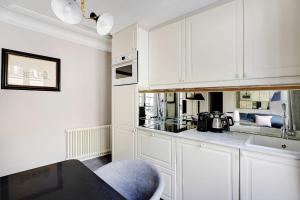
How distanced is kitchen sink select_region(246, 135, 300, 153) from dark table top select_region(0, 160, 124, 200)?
1.23m

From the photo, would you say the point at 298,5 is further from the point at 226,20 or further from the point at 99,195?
the point at 99,195

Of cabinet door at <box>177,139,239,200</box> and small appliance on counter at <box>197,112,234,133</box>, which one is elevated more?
small appliance on counter at <box>197,112,234,133</box>

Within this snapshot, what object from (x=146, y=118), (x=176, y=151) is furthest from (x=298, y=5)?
(x=146, y=118)

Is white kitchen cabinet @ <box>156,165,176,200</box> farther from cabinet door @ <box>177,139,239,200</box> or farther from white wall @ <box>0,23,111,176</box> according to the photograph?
white wall @ <box>0,23,111,176</box>

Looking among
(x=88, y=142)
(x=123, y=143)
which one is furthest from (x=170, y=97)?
(x=88, y=142)

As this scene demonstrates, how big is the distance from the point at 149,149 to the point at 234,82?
1.25 meters

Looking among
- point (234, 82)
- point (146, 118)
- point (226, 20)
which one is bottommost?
point (146, 118)

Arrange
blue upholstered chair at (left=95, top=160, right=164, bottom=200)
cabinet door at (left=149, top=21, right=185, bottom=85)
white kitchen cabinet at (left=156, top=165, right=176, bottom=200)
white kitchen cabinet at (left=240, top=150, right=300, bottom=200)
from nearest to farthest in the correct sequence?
→ 1. blue upholstered chair at (left=95, top=160, right=164, bottom=200)
2. white kitchen cabinet at (left=240, top=150, right=300, bottom=200)
3. white kitchen cabinet at (left=156, top=165, right=176, bottom=200)
4. cabinet door at (left=149, top=21, right=185, bottom=85)

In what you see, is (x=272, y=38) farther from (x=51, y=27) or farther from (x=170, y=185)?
(x=51, y=27)

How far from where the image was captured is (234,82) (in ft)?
5.21

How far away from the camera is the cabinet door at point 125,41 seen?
7.36 ft

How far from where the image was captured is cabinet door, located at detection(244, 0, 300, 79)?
1.29 metres

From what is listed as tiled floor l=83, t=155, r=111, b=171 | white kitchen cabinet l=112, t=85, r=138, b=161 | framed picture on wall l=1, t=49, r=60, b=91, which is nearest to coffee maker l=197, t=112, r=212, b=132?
white kitchen cabinet l=112, t=85, r=138, b=161

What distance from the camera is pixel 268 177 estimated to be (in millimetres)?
1193
